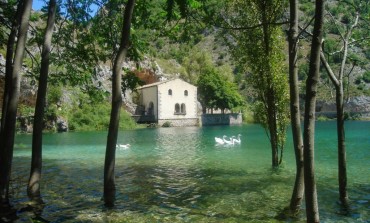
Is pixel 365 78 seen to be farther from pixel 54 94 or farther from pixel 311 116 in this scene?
pixel 311 116

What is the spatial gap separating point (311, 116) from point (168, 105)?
7602 cm

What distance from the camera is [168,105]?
271ft

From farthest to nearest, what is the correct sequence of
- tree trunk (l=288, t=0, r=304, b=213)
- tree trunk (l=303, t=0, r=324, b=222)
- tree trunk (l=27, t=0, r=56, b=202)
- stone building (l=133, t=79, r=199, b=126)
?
stone building (l=133, t=79, r=199, b=126) < tree trunk (l=27, t=0, r=56, b=202) < tree trunk (l=288, t=0, r=304, b=213) < tree trunk (l=303, t=0, r=324, b=222)

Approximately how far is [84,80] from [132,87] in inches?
94.1

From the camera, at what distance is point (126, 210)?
10.6 metres

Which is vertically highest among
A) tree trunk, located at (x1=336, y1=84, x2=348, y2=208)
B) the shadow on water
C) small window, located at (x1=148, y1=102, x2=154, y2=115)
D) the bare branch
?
small window, located at (x1=148, y1=102, x2=154, y2=115)

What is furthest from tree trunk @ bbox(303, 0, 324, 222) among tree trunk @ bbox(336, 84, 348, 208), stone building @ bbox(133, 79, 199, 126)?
stone building @ bbox(133, 79, 199, 126)

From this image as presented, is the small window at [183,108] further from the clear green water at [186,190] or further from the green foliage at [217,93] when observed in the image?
the clear green water at [186,190]

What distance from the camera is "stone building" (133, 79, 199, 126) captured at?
81.2 meters

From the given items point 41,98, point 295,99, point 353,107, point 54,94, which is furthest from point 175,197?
point 353,107

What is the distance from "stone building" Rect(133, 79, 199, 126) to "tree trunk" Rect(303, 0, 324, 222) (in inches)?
2844

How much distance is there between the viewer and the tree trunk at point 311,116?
6.25m

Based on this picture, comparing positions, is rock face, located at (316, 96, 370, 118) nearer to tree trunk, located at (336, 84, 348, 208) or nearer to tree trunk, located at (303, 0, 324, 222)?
tree trunk, located at (336, 84, 348, 208)

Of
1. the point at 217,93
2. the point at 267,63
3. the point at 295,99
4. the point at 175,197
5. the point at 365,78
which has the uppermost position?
the point at 365,78
